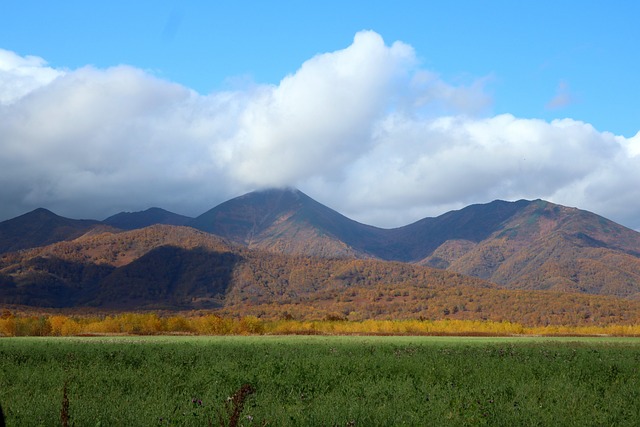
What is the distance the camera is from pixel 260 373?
25016mm

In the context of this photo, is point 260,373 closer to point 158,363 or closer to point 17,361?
point 158,363

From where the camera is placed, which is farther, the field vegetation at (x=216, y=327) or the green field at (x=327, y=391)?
the field vegetation at (x=216, y=327)

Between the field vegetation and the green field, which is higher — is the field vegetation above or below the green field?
below

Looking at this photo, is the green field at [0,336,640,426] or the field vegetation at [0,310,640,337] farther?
the field vegetation at [0,310,640,337]

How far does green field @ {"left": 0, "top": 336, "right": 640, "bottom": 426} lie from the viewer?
53.2 ft

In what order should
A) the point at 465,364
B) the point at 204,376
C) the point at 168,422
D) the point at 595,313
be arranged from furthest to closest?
the point at 595,313 < the point at 465,364 < the point at 204,376 < the point at 168,422

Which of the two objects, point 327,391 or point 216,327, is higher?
point 327,391

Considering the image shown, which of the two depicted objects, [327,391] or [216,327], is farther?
[216,327]

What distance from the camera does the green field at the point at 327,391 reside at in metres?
16.2

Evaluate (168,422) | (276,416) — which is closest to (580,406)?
(276,416)

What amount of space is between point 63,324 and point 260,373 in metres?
93.8

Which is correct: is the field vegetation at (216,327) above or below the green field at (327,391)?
below

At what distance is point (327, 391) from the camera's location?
869 inches

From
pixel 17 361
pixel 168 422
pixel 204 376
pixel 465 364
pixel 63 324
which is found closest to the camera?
pixel 168 422
